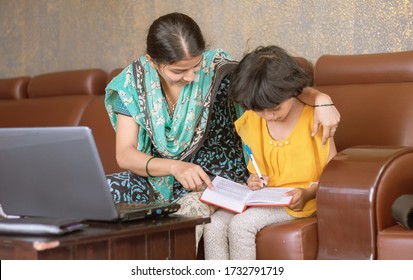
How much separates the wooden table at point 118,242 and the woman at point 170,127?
0.54 meters

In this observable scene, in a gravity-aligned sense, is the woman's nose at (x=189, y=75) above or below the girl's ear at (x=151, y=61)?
below

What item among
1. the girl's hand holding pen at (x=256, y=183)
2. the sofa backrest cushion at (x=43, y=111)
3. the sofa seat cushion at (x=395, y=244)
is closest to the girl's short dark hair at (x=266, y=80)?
the girl's hand holding pen at (x=256, y=183)

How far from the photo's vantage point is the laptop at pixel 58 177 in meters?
1.56

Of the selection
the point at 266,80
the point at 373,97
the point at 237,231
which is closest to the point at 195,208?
the point at 237,231

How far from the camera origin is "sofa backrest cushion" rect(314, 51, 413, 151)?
2.41 meters

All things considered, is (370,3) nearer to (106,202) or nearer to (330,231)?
(330,231)

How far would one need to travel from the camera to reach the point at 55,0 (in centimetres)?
413

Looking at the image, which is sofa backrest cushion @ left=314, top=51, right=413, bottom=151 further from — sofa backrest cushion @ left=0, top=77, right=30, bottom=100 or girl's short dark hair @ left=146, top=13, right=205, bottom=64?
sofa backrest cushion @ left=0, top=77, right=30, bottom=100

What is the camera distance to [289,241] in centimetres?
195

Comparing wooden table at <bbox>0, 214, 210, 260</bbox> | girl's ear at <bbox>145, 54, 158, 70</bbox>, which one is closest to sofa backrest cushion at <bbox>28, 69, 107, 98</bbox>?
girl's ear at <bbox>145, 54, 158, 70</bbox>

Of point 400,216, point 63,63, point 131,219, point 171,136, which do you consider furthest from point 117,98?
point 63,63

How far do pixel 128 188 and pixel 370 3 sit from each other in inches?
47.7

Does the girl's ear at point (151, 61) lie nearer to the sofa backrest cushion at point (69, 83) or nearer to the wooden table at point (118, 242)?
the wooden table at point (118, 242)

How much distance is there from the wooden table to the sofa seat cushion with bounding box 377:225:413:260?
0.48 meters
